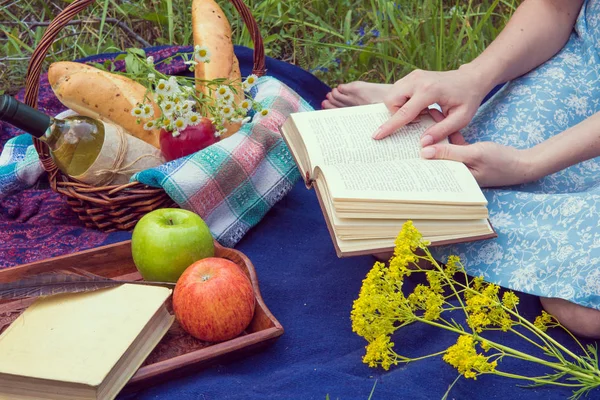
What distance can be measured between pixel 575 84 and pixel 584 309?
0.64 m

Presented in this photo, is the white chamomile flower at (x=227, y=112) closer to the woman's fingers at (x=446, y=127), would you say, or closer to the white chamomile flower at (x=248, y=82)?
the white chamomile flower at (x=248, y=82)

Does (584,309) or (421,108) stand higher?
(421,108)

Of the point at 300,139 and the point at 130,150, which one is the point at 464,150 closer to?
the point at 300,139

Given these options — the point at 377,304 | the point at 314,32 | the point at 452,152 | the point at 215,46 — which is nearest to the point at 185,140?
the point at 215,46

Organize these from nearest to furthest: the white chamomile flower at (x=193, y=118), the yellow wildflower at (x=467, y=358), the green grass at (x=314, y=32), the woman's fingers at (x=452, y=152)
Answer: the yellow wildflower at (x=467, y=358) < the woman's fingers at (x=452, y=152) < the white chamomile flower at (x=193, y=118) < the green grass at (x=314, y=32)

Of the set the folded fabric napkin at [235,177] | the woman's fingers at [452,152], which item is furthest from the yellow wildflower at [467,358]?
the folded fabric napkin at [235,177]

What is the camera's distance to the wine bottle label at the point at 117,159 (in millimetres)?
1544

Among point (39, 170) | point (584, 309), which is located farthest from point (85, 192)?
point (584, 309)

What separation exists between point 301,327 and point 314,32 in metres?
1.72

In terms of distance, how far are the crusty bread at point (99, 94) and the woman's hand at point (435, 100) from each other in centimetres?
59

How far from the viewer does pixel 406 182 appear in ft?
4.26

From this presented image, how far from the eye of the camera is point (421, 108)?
1462mm

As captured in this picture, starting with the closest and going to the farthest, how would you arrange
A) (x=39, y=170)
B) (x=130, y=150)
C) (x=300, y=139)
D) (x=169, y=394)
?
(x=169, y=394) → (x=300, y=139) → (x=130, y=150) → (x=39, y=170)

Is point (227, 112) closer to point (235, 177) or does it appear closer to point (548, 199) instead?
point (235, 177)
